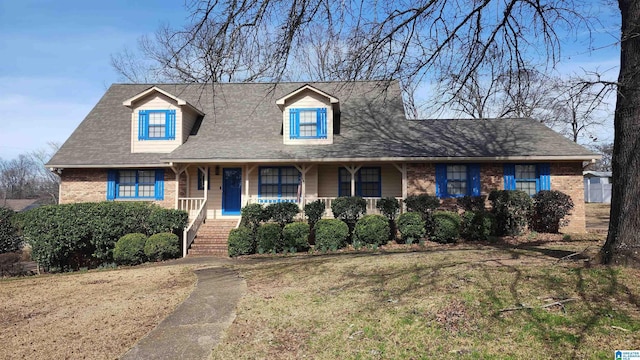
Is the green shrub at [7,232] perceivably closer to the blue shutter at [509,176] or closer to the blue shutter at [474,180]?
the blue shutter at [474,180]

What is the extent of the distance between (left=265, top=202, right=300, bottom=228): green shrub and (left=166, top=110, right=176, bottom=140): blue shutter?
19.7ft

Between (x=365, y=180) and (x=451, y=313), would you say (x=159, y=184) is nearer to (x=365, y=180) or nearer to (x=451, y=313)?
(x=365, y=180)

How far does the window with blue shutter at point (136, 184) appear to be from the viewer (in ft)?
53.6

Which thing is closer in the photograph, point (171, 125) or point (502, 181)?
point (502, 181)

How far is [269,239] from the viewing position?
516 inches

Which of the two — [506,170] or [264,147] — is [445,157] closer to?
[506,170]

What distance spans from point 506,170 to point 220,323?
515 inches

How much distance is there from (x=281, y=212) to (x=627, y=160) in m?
10.1

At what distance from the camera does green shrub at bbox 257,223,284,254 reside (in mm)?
13094

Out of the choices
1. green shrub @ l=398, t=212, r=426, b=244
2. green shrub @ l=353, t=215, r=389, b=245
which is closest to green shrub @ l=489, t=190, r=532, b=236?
green shrub @ l=398, t=212, r=426, b=244

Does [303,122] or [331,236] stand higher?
[303,122]

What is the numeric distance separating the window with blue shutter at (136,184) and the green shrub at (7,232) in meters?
3.36

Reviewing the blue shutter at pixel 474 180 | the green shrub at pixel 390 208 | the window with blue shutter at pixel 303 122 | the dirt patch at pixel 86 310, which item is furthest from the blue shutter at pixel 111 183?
the blue shutter at pixel 474 180

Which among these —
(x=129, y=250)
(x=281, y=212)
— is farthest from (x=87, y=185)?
(x=281, y=212)
